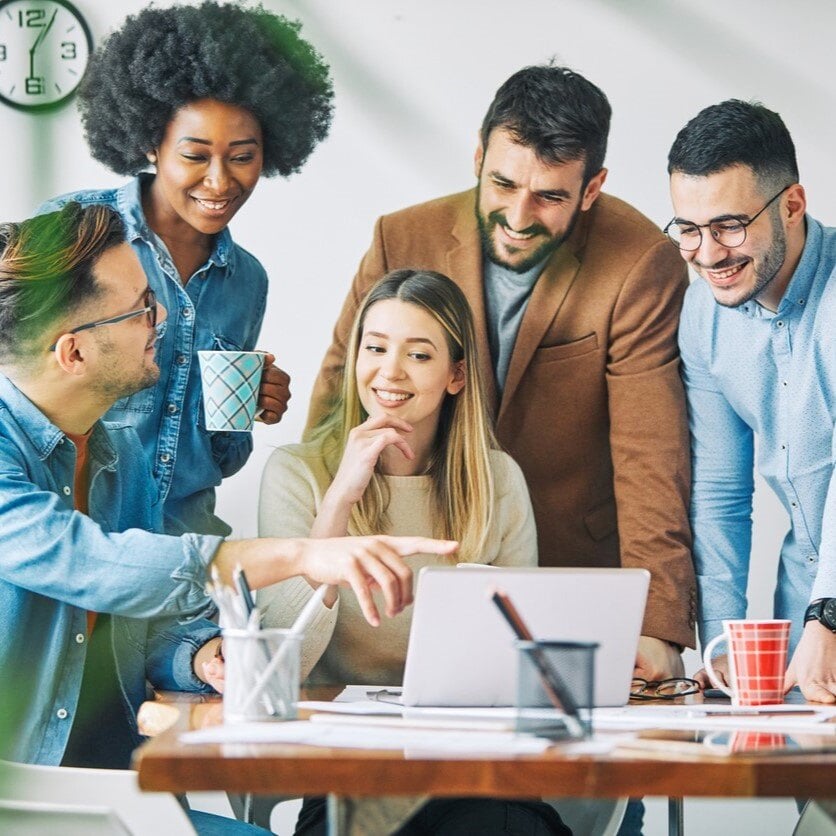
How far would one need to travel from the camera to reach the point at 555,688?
1.14m

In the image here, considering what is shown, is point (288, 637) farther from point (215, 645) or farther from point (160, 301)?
point (160, 301)

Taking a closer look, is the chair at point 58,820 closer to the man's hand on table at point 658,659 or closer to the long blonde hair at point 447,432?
the long blonde hair at point 447,432

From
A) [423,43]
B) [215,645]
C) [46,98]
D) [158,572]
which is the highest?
[423,43]

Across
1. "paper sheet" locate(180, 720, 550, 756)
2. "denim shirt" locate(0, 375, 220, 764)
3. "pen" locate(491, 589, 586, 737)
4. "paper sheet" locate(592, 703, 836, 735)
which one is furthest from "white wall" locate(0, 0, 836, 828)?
"pen" locate(491, 589, 586, 737)

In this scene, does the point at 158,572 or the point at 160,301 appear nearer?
the point at 158,572

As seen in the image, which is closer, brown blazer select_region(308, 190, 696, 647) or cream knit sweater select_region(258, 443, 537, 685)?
cream knit sweater select_region(258, 443, 537, 685)

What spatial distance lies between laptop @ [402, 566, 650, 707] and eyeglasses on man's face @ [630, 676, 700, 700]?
0.31 metres

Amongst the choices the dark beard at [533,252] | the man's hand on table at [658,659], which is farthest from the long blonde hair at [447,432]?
the man's hand on table at [658,659]

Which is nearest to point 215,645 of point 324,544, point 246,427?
point 324,544

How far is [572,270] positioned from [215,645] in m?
1.05

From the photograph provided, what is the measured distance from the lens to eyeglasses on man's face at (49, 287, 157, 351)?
2.07 meters

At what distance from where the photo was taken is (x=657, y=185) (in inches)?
95.3

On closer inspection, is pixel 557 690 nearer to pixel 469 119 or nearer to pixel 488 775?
pixel 488 775

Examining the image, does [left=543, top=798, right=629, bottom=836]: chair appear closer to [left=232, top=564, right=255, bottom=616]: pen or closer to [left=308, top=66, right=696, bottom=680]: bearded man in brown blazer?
[left=308, top=66, right=696, bottom=680]: bearded man in brown blazer
